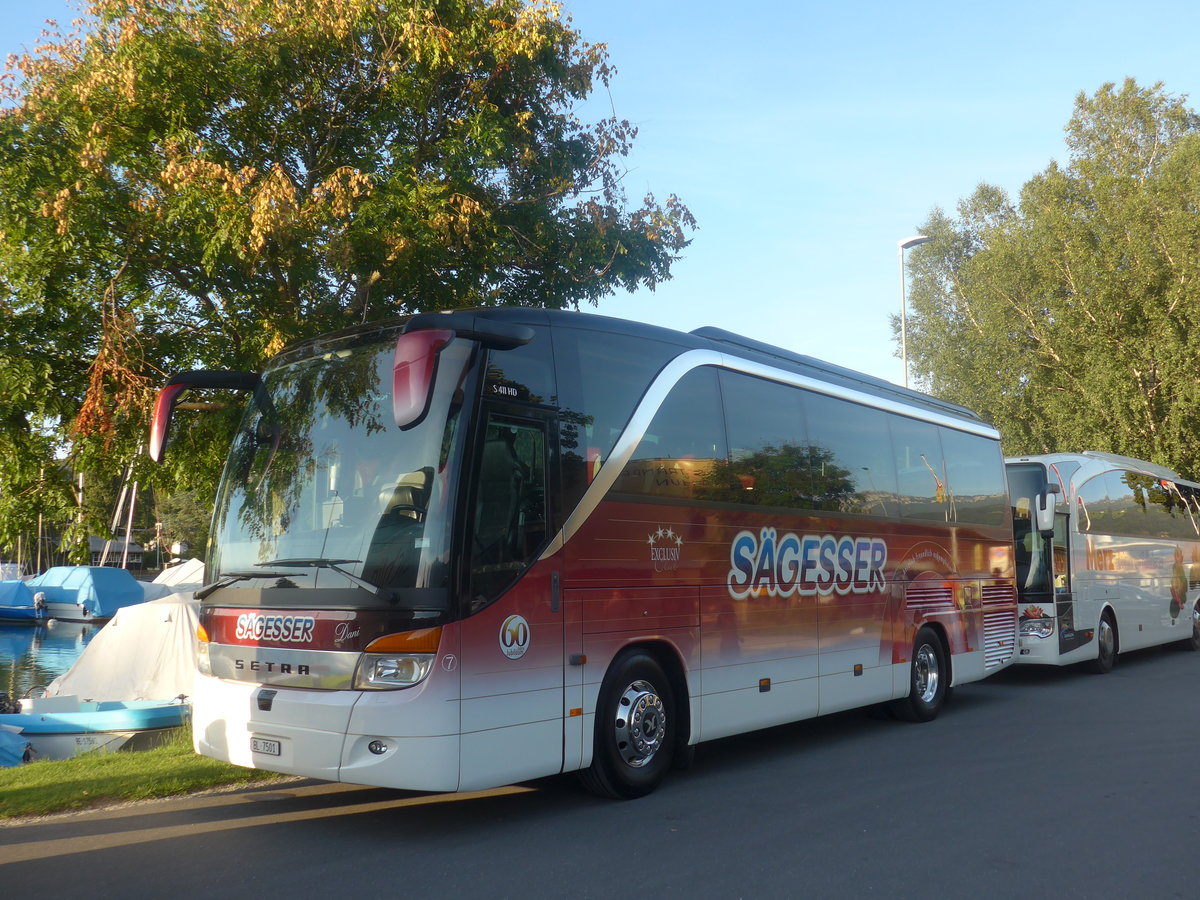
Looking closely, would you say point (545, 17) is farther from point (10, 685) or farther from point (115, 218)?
point (10, 685)

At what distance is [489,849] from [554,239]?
370 inches

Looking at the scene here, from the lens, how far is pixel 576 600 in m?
7.16

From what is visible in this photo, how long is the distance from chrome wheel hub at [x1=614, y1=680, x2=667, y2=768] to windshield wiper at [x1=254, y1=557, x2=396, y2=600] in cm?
211

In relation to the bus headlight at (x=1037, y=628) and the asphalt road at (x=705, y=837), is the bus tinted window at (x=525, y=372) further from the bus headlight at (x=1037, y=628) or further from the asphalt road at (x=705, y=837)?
the bus headlight at (x=1037, y=628)

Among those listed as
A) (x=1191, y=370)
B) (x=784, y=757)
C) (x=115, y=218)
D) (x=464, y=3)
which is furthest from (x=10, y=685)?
(x=1191, y=370)

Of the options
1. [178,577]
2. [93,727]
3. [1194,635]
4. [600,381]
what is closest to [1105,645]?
[1194,635]

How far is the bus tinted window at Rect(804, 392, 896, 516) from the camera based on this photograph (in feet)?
33.6

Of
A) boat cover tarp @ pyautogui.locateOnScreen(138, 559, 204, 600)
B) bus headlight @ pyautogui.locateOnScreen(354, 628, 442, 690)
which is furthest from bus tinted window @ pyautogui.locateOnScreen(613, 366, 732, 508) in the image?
boat cover tarp @ pyautogui.locateOnScreen(138, 559, 204, 600)

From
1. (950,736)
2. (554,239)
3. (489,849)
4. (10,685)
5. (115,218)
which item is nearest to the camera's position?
(489,849)

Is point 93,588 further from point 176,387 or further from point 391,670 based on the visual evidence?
point 391,670

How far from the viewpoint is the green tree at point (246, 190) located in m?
11.5

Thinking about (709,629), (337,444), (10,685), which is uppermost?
(337,444)

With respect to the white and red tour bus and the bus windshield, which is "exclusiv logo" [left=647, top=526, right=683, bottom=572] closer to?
the white and red tour bus

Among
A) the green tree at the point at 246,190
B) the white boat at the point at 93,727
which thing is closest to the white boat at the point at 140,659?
the white boat at the point at 93,727
